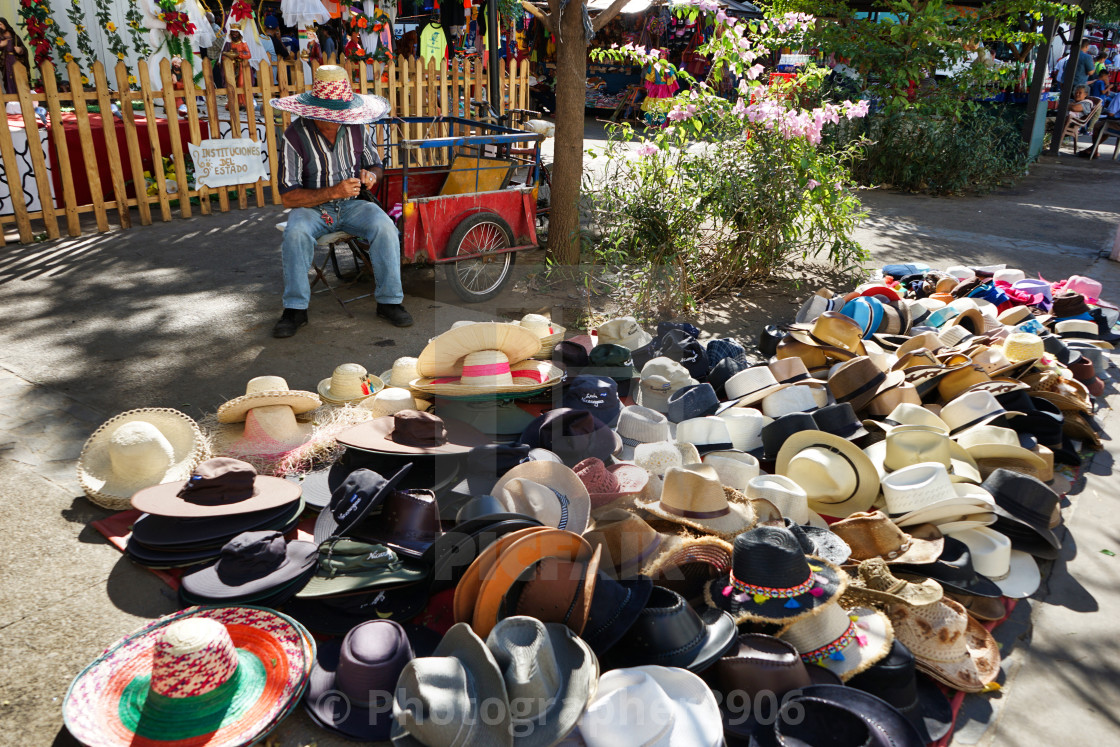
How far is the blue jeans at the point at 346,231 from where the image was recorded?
512 centimetres

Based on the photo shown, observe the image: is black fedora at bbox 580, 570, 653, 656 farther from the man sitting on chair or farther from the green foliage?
the green foliage

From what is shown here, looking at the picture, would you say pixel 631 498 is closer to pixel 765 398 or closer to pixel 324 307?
pixel 765 398

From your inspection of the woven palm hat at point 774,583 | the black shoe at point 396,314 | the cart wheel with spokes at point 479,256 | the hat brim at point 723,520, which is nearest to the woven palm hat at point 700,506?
the hat brim at point 723,520

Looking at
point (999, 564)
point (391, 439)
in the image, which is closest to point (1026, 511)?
point (999, 564)

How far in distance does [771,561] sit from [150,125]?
7.43 m

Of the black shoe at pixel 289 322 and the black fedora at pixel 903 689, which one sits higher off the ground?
the black shoe at pixel 289 322

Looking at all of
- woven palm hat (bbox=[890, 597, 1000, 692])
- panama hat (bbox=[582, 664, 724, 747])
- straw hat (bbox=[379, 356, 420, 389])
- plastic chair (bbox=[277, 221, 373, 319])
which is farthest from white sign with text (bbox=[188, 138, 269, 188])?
woven palm hat (bbox=[890, 597, 1000, 692])

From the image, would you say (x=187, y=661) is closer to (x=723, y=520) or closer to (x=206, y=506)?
(x=206, y=506)

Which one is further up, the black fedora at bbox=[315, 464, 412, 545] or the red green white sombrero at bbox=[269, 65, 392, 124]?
the red green white sombrero at bbox=[269, 65, 392, 124]

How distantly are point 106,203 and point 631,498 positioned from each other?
22.3 feet

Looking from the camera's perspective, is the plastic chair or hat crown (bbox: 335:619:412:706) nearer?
hat crown (bbox: 335:619:412:706)

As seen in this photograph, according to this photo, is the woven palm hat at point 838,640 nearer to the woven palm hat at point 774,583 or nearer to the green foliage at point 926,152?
the woven palm hat at point 774,583

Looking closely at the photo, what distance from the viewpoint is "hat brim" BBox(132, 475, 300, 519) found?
109 inches

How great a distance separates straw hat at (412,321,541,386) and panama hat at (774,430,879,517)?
1384 mm
